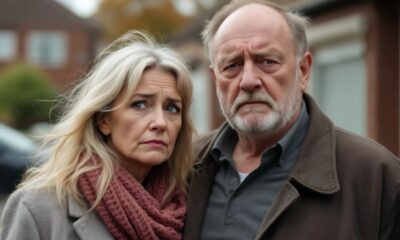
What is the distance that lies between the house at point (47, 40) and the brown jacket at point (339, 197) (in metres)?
45.4

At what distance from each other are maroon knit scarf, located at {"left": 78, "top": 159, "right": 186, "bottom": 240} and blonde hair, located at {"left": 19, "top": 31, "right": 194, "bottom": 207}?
37mm

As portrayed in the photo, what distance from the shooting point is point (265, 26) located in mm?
3381

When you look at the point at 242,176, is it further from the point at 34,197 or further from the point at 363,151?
the point at 34,197

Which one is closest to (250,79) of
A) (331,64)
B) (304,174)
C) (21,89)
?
(304,174)

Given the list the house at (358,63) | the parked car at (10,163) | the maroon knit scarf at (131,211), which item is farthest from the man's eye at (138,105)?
the parked car at (10,163)

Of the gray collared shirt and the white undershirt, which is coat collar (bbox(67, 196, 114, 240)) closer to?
the gray collared shirt

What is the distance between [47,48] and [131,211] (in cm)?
4683

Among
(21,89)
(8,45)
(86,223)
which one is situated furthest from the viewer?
(8,45)

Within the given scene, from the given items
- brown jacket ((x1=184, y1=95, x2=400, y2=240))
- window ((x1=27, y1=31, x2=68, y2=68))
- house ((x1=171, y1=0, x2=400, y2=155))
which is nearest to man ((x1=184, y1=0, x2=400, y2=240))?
brown jacket ((x1=184, y1=95, x2=400, y2=240))

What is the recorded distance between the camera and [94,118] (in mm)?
3461

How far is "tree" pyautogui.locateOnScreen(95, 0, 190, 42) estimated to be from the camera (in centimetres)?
5056

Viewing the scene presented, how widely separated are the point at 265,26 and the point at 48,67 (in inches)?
1818

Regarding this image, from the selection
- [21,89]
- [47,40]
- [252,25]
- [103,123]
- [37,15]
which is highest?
[37,15]

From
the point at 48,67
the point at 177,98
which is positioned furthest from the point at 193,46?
the point at 48,67
